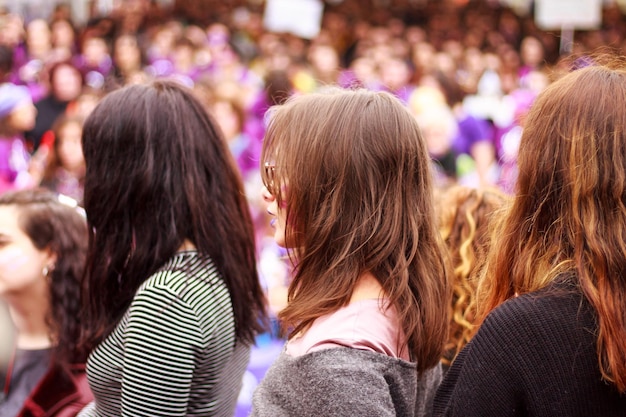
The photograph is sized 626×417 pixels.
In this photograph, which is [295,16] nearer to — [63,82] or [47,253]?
[63,82]

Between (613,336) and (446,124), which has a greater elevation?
(613,336)

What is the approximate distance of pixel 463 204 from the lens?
228 cm

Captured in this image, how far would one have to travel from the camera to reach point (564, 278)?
4.14ft

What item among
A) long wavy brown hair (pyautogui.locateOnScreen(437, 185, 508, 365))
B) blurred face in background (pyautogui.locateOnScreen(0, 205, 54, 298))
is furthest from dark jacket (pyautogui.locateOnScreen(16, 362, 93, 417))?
long wavy brown hair (pyautogui.locateOnScreen(437, 185, 508, 365))

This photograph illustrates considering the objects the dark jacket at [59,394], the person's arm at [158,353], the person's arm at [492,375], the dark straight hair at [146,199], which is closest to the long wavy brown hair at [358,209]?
the person's arm at [492,375]

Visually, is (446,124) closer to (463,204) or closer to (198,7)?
(463,204)

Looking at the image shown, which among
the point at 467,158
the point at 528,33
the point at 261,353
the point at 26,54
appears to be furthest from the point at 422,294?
the point at 528,33

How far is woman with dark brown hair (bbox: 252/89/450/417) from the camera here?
1354 mm

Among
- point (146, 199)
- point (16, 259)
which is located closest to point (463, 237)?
point (146, 199)

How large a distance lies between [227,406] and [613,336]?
1094mm

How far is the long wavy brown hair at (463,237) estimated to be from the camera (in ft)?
6.80

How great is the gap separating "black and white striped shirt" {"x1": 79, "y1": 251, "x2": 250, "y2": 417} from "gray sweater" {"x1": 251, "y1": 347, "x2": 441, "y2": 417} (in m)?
0.31

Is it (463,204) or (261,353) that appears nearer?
(463,204)

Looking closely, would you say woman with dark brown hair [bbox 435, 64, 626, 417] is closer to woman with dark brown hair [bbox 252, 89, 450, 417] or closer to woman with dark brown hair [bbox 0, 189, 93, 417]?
woman with dark brown hair [bbox 252, 89, 450, 417]
